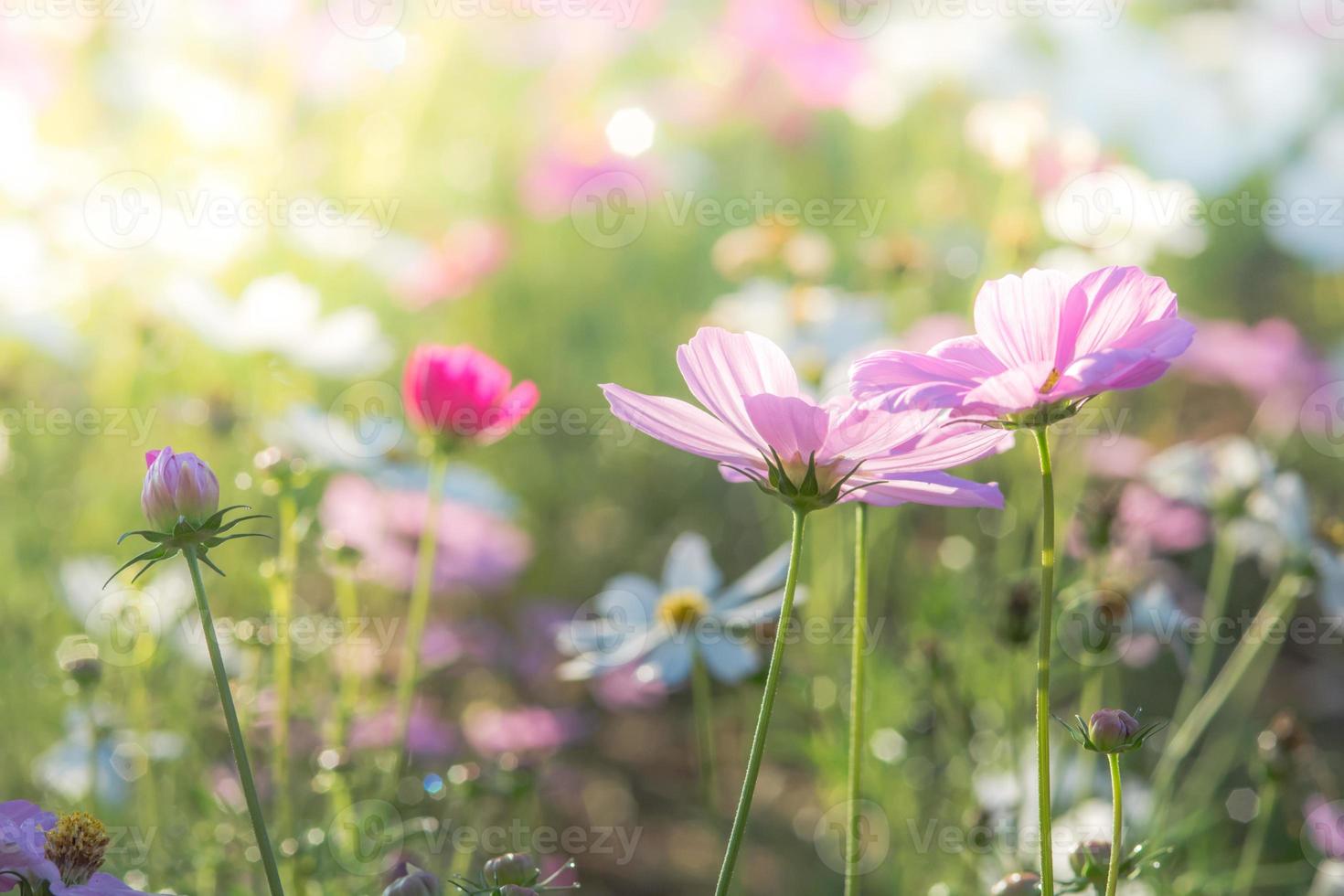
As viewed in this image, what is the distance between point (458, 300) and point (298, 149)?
0.38 m

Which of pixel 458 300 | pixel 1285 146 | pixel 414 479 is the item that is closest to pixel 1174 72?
pixel 1285 146

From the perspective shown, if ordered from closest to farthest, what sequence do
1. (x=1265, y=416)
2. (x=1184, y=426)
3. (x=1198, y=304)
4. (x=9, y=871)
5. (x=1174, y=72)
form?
(x=9, y=871) < (x=1265, y=416) < (x=1184, y=426) < (x=1198, y=304) < (x=1174, y=72)

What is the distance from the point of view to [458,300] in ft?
7.06

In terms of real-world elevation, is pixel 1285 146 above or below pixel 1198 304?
above

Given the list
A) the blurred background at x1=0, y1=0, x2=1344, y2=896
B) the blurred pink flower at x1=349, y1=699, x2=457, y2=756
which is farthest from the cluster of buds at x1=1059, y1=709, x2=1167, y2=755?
the blurred pink flower at x1=349, y1=699, x2=457, y2=756

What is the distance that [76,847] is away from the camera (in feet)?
1.66

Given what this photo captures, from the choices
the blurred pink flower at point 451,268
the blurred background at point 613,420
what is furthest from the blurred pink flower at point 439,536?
the blurred pink flower at point 451,268

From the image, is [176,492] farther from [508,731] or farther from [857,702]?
[508,731]

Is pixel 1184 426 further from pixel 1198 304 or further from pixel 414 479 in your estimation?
pixel 414 479

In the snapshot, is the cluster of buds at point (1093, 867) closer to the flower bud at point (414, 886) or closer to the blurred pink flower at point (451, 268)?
the flower bud at point (414, 886)

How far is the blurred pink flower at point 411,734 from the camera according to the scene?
107 cm

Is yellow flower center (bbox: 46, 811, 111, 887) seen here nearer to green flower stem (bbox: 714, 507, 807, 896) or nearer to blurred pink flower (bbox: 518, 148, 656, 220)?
green flower stem (bbox: 714, 507, 807, 896)

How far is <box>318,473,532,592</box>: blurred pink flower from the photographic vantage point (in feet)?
4.68

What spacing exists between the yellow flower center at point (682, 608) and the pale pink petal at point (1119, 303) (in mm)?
432
